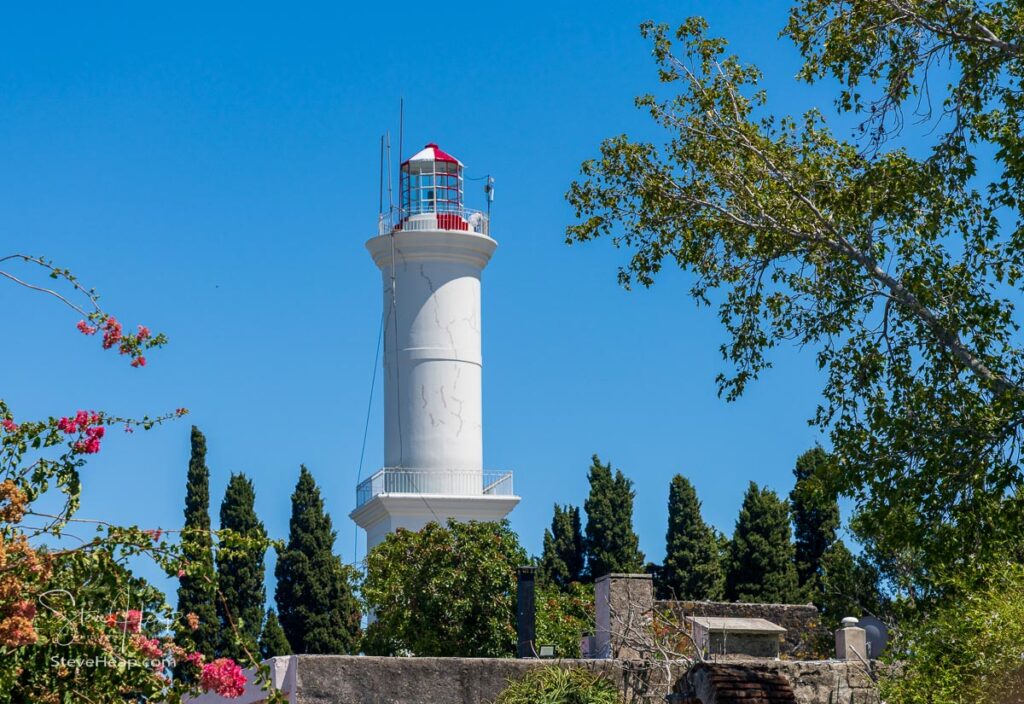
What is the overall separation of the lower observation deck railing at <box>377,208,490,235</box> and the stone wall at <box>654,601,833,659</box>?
16.2 metres

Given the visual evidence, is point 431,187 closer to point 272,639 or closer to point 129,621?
point 272,639

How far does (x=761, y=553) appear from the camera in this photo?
41906mm

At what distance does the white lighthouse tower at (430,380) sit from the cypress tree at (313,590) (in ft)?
6.94

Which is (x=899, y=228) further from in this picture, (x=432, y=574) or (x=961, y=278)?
(x=432, y=574)

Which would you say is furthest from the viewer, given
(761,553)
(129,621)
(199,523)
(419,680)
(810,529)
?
(810,529)

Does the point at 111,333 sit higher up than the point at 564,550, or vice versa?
the point at 564,550

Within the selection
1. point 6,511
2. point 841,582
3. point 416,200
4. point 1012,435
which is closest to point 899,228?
point 1012,435

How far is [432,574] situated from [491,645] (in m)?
2.10

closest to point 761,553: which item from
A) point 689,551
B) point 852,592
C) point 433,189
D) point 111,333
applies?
point 689,551

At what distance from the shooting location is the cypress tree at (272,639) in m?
37.7

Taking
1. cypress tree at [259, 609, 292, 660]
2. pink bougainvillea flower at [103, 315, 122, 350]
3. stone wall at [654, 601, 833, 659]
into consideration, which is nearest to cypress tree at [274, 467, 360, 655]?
cypress tree at [259, 609, 292, 660]

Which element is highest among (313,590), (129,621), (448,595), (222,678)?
(313,590)

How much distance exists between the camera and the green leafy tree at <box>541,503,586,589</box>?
4425cm

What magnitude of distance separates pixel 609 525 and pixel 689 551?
7.79 ft
